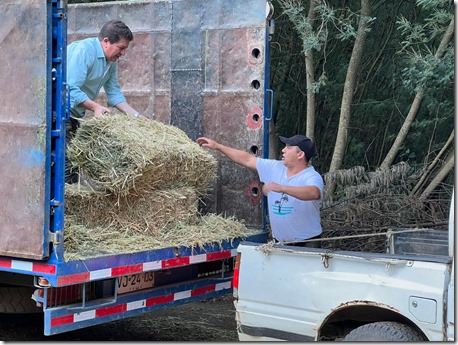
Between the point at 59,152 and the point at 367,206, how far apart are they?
4.31 meters

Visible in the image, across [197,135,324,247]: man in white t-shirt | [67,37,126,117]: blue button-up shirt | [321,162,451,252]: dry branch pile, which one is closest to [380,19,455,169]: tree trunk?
[321,162,451,252]: dry branch pile

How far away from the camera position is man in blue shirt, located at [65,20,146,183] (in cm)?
612

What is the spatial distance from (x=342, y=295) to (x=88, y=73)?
297 centimetres

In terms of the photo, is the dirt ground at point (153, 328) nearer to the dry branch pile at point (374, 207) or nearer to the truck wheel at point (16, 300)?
the truck wheel at point (16, 300)

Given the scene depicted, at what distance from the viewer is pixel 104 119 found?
5891mm

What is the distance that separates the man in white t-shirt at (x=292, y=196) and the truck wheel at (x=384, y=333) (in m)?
1.55

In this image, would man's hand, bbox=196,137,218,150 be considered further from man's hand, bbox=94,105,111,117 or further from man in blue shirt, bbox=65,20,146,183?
man's hand, bbox=94,105,111,117

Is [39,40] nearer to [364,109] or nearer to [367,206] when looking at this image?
[367,206]

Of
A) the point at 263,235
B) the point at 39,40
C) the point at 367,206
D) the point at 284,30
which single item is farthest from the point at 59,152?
the point at 284,30

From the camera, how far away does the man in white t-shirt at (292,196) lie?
627cm

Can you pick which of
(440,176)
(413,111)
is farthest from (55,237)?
(413,111)

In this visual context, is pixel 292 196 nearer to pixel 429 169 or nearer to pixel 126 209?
pixel 126 209

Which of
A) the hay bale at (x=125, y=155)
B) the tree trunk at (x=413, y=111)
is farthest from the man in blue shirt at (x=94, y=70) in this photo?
the tree trunk at (x=413, y=111)

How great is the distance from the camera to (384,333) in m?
4.54
